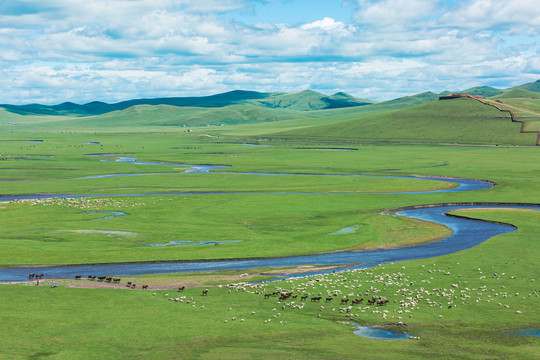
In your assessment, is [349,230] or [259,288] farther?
[349,230]

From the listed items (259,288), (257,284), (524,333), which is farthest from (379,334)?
(257,284)

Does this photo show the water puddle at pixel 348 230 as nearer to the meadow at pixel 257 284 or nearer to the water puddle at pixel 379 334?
the meadow at pixel 257 284

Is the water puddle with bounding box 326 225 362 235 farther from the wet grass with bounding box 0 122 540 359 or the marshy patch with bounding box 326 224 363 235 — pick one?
the wet grass with bounding box 0 122 540 359

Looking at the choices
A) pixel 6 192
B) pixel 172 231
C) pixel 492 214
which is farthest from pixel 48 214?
pixel 492 214

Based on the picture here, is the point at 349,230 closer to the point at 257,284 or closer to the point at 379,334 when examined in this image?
the point at 257,284

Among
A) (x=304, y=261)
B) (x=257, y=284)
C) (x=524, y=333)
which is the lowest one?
(x=304, y=261)

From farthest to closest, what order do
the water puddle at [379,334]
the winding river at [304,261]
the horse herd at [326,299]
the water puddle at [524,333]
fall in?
the winding river at [304,261]
the horse herd at [326,299]
the water puddle at [524,333]
the water puddle at [379,334]

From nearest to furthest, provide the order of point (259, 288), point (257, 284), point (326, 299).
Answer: point (326, 299) → point (259, 288) → point (257, 284)

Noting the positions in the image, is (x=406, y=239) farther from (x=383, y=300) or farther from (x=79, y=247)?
(x=79, y=247)

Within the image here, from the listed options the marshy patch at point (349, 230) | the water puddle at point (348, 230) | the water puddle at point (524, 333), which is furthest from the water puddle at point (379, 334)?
the water puddle at point (348, 230)
